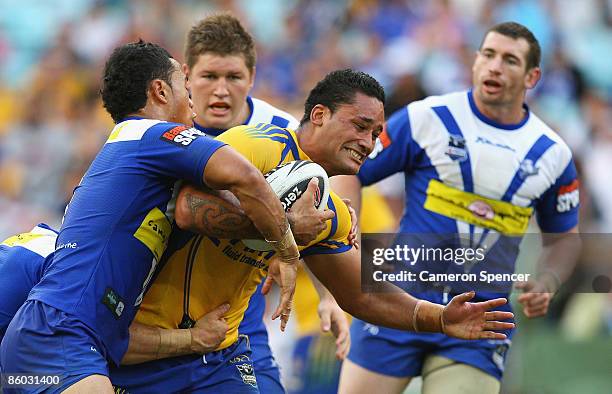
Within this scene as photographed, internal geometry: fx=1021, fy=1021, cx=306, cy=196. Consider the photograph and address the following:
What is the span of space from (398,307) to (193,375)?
3.70 ft

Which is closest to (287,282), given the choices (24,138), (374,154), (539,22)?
(374,154)

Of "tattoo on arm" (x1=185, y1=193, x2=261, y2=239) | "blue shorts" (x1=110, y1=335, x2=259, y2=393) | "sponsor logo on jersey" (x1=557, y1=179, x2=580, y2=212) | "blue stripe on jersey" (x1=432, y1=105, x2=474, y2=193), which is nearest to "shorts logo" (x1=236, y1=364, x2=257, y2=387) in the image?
"blue shorts" (x1=110, y1=335, x2=259, y2=393)

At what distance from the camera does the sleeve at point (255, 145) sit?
15.1 feet

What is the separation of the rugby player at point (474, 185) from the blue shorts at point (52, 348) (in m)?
2.70

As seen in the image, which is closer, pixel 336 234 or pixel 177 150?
pixel 177 150

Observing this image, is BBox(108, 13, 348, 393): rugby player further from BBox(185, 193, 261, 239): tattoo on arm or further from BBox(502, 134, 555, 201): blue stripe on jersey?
BBox(185, 193, 261, 239): tattoo on arm

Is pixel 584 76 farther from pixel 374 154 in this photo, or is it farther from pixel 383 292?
pixel 383 292

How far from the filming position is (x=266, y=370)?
19.4 feet

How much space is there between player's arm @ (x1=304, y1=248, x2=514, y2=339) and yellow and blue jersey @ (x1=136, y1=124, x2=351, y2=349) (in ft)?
0.56

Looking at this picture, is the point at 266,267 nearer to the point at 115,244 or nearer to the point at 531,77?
the point at 115,244

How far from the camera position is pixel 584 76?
1202 cm

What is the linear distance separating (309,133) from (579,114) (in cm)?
737

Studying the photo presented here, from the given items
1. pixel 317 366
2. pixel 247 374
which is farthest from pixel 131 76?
pixel 317 366

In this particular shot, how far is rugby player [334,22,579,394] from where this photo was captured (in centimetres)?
657
